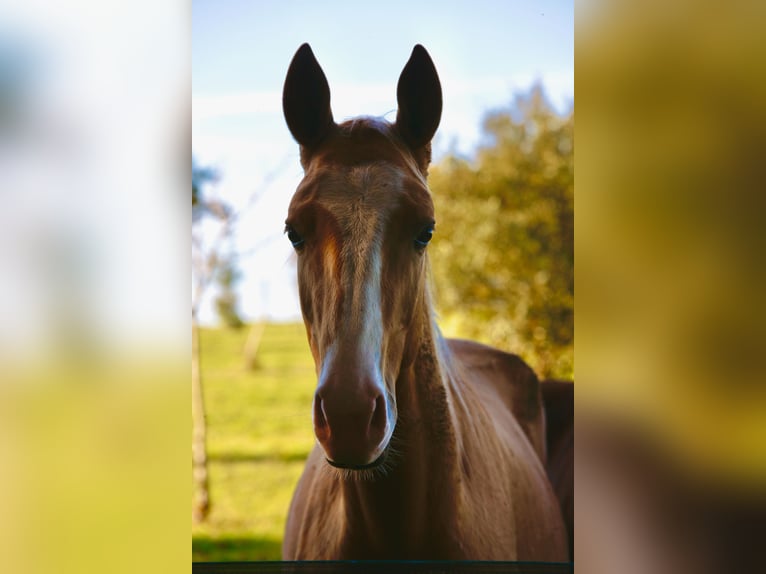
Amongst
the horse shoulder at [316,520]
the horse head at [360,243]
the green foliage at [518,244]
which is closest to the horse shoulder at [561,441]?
the horse shoulder at [316,520]

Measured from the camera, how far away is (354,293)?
3.65 ft

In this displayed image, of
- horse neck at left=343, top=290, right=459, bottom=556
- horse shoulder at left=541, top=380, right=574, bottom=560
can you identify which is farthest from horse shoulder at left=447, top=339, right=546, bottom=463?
horse neck at left=343, top=290, right=459, bottom=556

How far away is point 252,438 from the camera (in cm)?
631

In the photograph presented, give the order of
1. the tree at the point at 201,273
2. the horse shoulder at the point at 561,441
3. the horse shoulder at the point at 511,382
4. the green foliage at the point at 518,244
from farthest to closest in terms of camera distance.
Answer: the green foliage at the point at 518,244
the tree at the point at 201,273
the horse shoulder at the point at 561,441
the horse shoulder at the point at 511,382

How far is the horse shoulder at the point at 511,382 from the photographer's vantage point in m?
2.37

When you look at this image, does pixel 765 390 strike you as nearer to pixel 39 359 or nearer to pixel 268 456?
pixel 39 359

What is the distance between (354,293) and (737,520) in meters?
→ 0.75

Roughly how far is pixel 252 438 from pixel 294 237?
5460 mm

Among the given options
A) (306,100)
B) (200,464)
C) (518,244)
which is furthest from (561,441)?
(518,244)

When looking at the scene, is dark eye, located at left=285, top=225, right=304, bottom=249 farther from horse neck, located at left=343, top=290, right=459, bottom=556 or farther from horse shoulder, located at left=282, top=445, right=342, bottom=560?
horse shoulder, located at left=282, top=445, right=342, bottom=560

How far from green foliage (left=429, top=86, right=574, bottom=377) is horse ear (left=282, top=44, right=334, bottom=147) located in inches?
199

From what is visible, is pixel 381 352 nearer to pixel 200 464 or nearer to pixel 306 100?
pixel 306 100

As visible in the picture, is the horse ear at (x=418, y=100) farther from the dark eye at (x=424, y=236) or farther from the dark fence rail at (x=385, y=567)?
the dark fence rail at (x=385, y=567)

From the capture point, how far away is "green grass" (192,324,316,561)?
479cm
